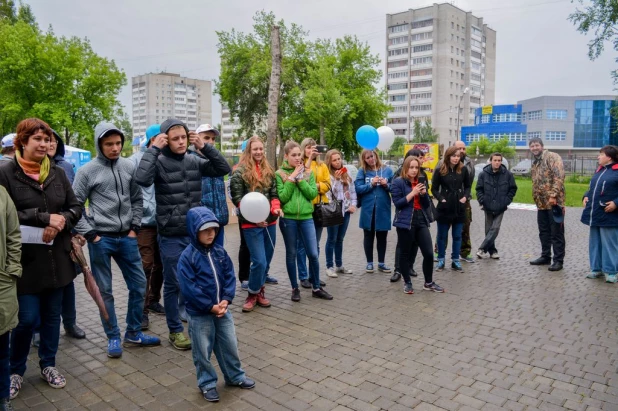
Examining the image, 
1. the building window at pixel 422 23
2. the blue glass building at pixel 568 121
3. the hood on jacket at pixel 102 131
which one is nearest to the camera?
the hood on jacket at pixel 102 131

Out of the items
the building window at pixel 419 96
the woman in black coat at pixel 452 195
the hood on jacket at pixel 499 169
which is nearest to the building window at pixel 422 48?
the building window at pixel 419 96

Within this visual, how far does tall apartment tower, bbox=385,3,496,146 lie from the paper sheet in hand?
112 meters

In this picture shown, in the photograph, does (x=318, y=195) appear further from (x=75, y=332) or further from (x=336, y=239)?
(x=75, y=332)

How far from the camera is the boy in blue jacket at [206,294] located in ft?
12.1

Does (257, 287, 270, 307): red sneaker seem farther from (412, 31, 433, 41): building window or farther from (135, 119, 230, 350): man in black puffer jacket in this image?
(412, 31, 433, 41): building window

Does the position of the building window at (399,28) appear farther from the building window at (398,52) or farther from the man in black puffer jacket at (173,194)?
the man in black puffer jacket at (173,194)

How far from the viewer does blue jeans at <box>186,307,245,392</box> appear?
371 centimetres

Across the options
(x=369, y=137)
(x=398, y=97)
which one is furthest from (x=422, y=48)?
(x=369, y=137)

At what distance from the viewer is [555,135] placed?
10150cm

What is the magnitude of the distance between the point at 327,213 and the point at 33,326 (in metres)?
4.24

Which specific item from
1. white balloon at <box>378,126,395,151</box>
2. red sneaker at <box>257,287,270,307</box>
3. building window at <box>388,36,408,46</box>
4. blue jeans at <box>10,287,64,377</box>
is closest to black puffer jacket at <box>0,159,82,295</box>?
blue jeans at <box>10,287,64,377</box>

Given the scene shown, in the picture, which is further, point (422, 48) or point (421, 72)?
point (421, 72)

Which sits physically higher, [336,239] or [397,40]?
[397,40]

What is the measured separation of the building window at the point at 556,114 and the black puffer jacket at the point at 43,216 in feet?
364
